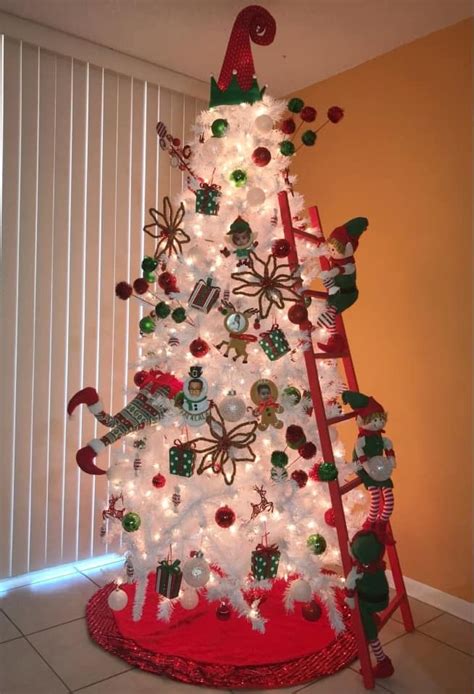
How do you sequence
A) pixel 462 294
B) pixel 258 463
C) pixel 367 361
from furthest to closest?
pixel 367 361 < pixel 462 294 < pixel 258 463

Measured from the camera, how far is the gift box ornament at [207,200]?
2184mm

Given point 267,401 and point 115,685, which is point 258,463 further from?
point 115,685

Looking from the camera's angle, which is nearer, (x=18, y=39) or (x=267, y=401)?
(x=267, y=401)

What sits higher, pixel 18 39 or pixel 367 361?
pixel 18 39

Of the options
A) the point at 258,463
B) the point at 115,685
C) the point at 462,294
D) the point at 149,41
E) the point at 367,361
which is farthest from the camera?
the point at 367,361

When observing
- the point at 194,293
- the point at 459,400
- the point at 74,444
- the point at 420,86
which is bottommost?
the point at 74,444

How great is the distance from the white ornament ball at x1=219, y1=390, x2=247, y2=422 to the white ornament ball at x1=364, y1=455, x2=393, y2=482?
18.6 inches

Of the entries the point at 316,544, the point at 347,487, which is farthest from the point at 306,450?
the point at 316,544

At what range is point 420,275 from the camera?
2.63 metres

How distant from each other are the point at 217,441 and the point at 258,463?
239 millimetres

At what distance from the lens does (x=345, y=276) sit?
85.4 inches

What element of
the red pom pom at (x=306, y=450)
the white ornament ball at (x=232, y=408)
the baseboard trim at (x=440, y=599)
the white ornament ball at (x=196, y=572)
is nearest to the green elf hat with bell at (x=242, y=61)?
the white ornament ball at (x=232, y=408)

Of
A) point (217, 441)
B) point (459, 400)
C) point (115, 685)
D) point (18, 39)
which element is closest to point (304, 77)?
point (18, 39)

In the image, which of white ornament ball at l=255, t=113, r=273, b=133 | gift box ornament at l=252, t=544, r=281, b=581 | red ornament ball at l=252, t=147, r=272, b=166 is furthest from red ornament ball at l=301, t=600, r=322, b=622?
white ornament ball at l=255, t=113, r=273, b=133
